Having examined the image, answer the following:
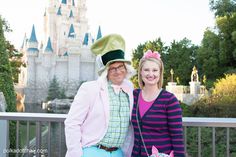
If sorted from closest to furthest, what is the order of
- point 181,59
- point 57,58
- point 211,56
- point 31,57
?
1. point 211,56
2. point 181,59
3. point 57,58
4. point 31,57

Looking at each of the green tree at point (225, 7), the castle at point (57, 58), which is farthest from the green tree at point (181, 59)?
the castle at point (57, 58)

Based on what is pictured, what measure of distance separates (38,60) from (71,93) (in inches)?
336

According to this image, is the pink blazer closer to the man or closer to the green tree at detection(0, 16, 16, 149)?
the man

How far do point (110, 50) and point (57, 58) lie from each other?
44.8m

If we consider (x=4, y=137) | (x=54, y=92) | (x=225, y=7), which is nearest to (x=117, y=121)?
(x=4, y=137)

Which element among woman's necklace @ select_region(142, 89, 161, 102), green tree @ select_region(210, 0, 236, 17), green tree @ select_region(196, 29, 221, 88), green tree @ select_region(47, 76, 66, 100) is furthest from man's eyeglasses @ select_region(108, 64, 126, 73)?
green tree @ select_region(47, 76, 66, 100)

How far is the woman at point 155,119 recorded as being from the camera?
5.96 ft

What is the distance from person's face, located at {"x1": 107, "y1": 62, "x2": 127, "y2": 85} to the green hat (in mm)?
42

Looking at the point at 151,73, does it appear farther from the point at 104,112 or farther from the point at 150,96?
the point at 104,112

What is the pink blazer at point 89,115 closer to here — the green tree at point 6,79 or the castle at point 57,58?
the green tree at point 6,79

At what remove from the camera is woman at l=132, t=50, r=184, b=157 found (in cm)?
182

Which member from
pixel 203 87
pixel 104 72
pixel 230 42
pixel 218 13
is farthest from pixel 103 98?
pixel 218 13

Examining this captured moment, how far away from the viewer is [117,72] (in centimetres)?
197

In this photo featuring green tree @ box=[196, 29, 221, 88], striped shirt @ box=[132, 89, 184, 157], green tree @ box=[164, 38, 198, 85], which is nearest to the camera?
striped shirt @ box=[132, 89, 184, 157]
